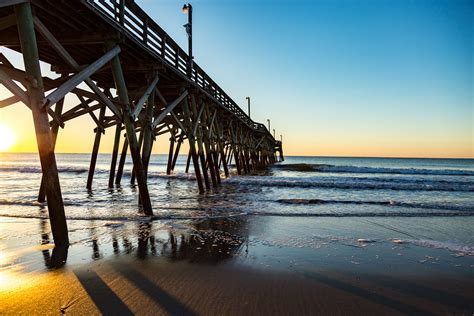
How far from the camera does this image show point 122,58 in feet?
24.3

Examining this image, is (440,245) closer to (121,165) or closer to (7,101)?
(7,101)

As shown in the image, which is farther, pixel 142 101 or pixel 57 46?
pixel 142 101

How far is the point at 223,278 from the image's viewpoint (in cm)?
311

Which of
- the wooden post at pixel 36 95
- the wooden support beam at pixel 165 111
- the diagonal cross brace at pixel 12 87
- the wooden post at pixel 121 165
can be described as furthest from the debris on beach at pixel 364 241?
the wooden post at pixel 121 165

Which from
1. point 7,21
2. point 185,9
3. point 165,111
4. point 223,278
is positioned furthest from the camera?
point 185,9

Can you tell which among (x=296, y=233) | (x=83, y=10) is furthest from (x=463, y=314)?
(x=83, y=10)

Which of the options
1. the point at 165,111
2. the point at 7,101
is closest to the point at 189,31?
the point at 165,111

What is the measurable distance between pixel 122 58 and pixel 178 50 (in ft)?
6.64

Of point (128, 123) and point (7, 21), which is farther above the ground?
point (7, 21)

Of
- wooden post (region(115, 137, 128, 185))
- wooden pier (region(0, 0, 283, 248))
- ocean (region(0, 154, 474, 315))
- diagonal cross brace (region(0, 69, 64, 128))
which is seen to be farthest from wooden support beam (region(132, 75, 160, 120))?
wooden post (region(115, 137, 128, 185))

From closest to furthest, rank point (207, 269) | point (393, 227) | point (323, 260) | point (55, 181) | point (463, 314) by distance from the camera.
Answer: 1. point (463, 314)
2. point (207, 269)
3. point (323, 260)
4. point (55, 181)
5. point (393, 227)

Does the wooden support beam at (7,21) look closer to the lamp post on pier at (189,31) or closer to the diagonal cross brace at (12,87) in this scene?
the diagonal cross brace at (12,87)

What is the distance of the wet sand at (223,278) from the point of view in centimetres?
246

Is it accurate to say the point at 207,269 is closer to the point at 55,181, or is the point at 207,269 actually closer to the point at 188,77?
the point at 55,181
